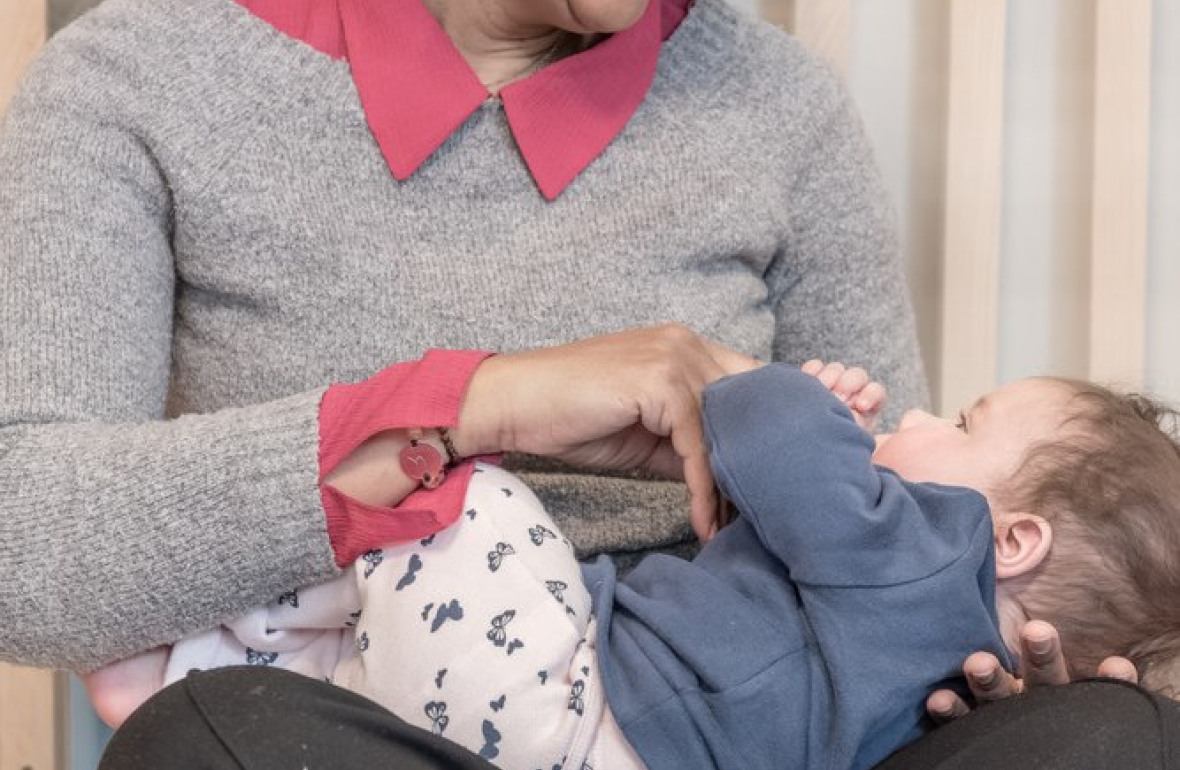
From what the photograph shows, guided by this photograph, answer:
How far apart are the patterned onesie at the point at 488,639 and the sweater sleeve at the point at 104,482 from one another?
6 cm

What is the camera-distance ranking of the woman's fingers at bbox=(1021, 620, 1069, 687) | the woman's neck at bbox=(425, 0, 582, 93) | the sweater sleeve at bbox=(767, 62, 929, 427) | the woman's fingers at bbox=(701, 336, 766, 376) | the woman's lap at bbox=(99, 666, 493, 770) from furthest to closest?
the sweater sleeve at bbox=(767, 62, 929, 427), the woman's neck at bbox=(425, 0, 582, 93), the woman's fingers at bbox=(701, 336, 766, 376), the woman's fingers at bbox=(1021, 620, 1069, 687), the woman's lap at bbox=(99, 666, 493, 770)

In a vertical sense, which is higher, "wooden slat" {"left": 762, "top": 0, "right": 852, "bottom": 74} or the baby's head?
"wooden slat" {"left": 762, "top": 0, "right": 852, "bottom": 74}

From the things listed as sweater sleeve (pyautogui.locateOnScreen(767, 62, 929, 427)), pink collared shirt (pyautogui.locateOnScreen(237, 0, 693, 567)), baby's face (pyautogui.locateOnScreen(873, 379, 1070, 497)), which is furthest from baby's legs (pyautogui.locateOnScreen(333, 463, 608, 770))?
sweater sleeve (pyautogui.locateOnScreen(767, 62, 929, 427))

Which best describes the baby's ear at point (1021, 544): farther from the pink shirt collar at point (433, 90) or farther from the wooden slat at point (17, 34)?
the wooden slat at point (17, 34)

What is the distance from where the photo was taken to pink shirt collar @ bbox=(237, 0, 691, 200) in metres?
1.20

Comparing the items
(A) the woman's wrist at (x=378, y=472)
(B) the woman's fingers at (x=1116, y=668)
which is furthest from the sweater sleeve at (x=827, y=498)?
(A) the woman's wrist at (x=378, y=472)

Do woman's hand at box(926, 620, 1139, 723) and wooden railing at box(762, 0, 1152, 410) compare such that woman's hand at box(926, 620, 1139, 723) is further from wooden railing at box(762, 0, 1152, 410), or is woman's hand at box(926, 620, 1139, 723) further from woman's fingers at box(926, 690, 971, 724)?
wooden railing at box(762, 0, 1152, 410)

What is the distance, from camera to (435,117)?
120 centimetres

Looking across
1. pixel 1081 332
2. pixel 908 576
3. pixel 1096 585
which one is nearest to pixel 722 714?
pixel 908 576

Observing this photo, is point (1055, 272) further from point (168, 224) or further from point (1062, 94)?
point (168, 224)

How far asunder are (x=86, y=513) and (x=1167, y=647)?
0.73 m

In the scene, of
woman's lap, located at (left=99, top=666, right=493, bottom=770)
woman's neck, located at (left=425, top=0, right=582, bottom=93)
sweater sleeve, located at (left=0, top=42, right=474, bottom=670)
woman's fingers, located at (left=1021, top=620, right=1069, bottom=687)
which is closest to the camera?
woman's lap, located at (left=99, top=666, right=493, bottom=770)

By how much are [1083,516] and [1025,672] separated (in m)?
0.11

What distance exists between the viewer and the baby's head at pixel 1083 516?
3.09 ft
